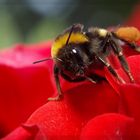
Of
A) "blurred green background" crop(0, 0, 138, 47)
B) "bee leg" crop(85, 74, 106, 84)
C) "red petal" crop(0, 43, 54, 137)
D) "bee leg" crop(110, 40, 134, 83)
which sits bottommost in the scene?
"blurred green background" crop(0, 0, 138, 47)

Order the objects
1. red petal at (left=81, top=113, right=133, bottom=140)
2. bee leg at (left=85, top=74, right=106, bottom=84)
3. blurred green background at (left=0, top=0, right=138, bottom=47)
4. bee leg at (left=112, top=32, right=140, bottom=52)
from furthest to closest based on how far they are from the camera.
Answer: blurred green background at (left=0, top=0, right=138, bottom=47) < bee leg at (left=112, top=32, right=140, bottom=52) < bee leg at (left=85, top=74, right=106, bottom=84) < red petal at (left=81, top=113, right=133, bottom=140)

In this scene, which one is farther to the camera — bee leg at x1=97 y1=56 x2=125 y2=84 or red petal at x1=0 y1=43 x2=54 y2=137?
red petal at x1=0 y1=43 x2=54 y2=137

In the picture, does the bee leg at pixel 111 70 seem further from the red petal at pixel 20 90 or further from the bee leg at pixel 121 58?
the red petal at pixel 20 90

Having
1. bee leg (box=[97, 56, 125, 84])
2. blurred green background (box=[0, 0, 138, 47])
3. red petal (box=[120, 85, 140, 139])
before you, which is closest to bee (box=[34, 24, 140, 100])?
bee leg (box=[97, 56, 125, 84])

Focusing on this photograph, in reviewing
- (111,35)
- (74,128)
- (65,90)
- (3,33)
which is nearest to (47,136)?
(74,128)

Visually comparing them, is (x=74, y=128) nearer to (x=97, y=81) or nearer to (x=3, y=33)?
(x=97, y=81)

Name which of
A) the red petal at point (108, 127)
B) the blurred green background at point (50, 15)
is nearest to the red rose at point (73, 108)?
the red petal at point (108, 127)

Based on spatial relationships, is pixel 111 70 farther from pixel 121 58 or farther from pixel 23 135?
pixel 23 135

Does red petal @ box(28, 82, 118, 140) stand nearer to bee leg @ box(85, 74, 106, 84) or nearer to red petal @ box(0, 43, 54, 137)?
bee leg @ box(85, 74, 106, 84)
